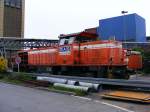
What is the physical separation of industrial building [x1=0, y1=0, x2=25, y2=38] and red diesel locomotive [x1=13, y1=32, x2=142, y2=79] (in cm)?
10123

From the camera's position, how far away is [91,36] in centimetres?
2108

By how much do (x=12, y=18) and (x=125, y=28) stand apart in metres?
76.7

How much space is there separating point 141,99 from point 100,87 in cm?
364

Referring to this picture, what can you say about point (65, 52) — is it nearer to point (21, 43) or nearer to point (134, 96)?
point (134, 96)

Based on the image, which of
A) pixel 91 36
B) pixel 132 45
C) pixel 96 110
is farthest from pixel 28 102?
pixel 132 45

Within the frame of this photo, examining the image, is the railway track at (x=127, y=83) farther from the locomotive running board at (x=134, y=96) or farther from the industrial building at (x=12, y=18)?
the industrial building at (x=12, y=18)

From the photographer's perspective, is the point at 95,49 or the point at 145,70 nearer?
the point at 95,49

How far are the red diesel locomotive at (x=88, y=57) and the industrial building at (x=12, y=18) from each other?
101 m

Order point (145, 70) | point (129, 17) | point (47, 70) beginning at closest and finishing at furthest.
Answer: point (47, 70)
point (145, 70)
point (129, 17)

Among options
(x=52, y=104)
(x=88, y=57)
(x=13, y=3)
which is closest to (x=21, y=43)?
(x=88, y=57)

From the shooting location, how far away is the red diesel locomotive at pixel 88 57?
18875mm

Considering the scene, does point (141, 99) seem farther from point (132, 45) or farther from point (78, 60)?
point (132, 45)

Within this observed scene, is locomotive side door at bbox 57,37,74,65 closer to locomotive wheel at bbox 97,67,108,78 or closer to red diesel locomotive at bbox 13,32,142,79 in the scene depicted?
red diesel locomotive at bbox 13,32,142,79

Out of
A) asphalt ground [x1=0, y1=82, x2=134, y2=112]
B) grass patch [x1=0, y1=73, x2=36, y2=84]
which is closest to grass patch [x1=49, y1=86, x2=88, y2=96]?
asphalt ground [x1=0, y1=82, x2=134, y2=112]
